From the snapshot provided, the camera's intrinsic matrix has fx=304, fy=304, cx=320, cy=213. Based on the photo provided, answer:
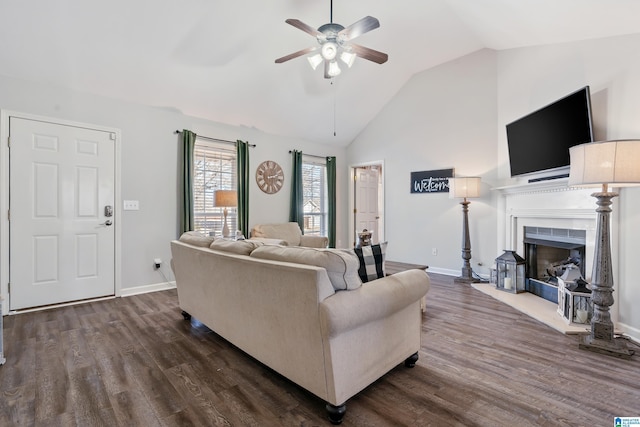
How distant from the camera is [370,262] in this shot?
6.26ft

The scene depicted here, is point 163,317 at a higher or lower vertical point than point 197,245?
lower

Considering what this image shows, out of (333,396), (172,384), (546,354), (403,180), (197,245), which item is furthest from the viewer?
(403,180)

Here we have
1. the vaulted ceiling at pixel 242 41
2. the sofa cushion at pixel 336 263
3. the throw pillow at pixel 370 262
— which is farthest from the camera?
the vaulted ceiling at pixel 242 41

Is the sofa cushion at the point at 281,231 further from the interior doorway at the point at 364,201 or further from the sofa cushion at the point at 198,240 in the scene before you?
the sofa cushion at the point at 198,240

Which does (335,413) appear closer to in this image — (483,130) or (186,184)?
(186,184)

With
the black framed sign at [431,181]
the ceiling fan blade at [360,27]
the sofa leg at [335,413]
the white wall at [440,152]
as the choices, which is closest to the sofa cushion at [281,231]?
the white wall at [440,152]

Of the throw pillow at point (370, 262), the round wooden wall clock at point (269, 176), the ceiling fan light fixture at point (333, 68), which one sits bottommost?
the throw pillow at point (370, 262)

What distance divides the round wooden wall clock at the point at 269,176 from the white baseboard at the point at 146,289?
6.86ft

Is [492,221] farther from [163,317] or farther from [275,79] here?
[163,317]

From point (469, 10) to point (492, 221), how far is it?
9.23ft

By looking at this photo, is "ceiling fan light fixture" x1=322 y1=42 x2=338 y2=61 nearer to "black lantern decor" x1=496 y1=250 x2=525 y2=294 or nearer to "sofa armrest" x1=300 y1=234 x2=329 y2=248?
"sofa armrest" x1=300 y1=234 x2=329 y2=248

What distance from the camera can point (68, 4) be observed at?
2775 mm

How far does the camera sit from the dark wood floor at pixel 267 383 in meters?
1.62

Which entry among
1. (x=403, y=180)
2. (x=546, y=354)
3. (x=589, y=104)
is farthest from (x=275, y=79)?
(x=546, y=354)
